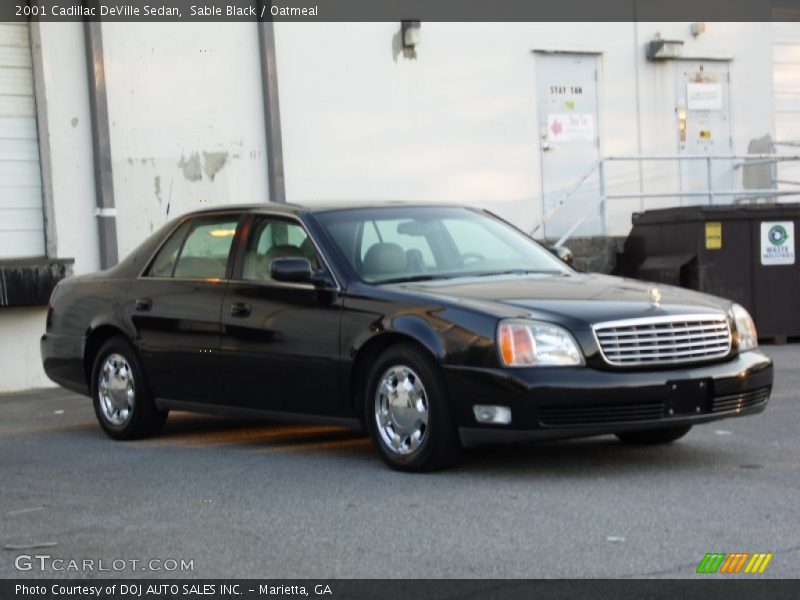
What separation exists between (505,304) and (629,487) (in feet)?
3.58

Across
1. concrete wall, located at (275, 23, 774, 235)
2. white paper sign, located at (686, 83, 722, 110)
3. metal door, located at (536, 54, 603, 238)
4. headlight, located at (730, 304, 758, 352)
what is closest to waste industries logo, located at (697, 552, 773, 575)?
headlight, located at (730, 304, 758, 352)

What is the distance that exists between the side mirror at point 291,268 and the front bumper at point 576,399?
3.99 ft

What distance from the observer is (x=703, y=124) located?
1917 centimetres

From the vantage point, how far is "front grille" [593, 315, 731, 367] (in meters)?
7.32

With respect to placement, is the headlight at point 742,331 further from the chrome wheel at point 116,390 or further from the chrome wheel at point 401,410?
the chrome wheel at point 116,390

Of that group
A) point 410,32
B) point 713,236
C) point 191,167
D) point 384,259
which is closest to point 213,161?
point 191,167

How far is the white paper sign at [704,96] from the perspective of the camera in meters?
19.0

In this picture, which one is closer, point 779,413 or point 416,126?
point 779,413

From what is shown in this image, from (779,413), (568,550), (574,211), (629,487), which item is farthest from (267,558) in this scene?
(574,211)

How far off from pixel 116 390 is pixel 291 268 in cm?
209

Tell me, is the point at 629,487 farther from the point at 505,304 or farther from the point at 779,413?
the point at 779,413

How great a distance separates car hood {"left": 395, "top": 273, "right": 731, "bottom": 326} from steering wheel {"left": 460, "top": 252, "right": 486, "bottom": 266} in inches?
12.6

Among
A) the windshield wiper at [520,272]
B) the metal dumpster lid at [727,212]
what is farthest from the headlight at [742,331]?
the metal dumpster lid at [727,212]

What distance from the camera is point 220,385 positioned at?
8891 mm
